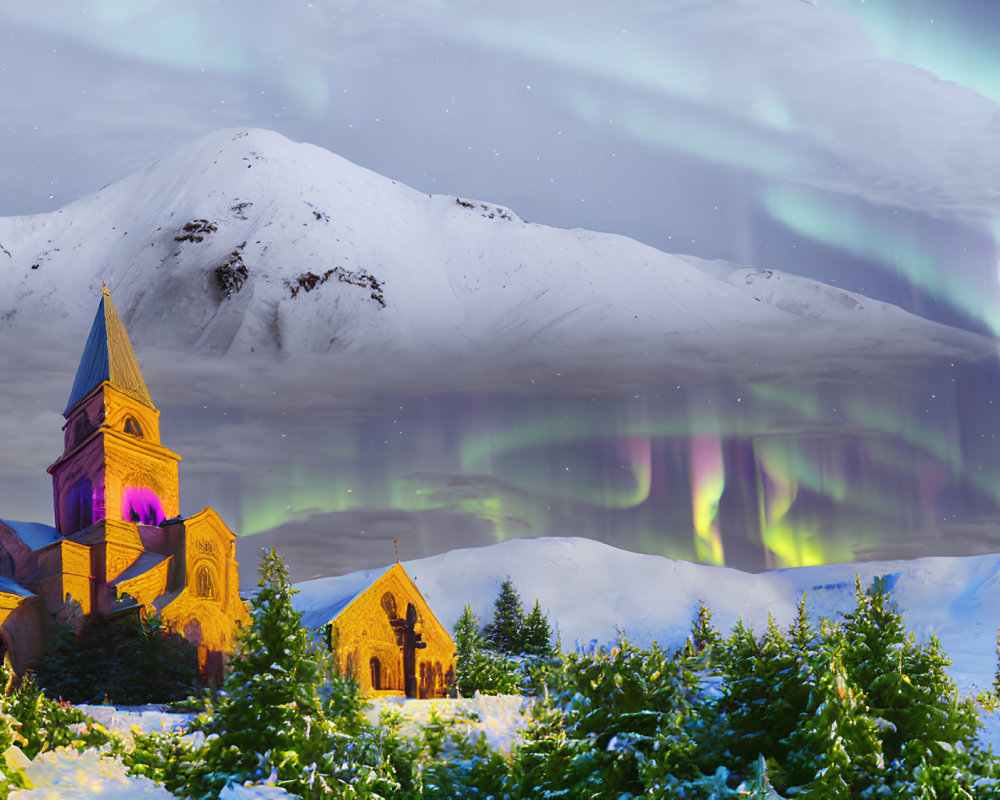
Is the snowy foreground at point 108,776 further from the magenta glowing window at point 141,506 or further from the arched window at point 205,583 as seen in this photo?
the magenta glowing window at point 141,506

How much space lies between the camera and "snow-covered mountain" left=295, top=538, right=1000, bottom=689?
11031 cm

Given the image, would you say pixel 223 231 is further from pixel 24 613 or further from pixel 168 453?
pixel 24 613

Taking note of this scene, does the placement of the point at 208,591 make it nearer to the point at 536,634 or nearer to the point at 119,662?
the point at 119,662

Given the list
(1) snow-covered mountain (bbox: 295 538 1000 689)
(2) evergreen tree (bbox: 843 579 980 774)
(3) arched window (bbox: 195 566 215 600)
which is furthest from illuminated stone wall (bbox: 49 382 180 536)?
(1) snow-covered mountain (bbox: 295 538 1000 689)

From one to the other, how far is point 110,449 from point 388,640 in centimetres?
1589

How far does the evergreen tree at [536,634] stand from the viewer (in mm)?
64394

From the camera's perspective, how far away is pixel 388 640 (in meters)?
48.3

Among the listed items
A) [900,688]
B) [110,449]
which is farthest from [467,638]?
[900,688]

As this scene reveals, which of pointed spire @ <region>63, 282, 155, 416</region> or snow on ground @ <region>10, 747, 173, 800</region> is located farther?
pointed spire @ <region>63, 282, 155, 416</region>

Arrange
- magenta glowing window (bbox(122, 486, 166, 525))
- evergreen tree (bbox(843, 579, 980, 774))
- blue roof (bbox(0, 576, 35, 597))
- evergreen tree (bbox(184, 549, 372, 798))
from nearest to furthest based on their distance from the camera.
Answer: evergreen tree (bbox(843, 579, 980, 774)), evergreen tree (bbox(184, 549, 372, 798)), blue roof (bbox(0, 576, 35, 597)), magenta glowing window (bbox(122, 486, 166, 525))

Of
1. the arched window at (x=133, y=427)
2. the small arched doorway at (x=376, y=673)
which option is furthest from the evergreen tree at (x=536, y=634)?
the arched window at (x=133, y=427)

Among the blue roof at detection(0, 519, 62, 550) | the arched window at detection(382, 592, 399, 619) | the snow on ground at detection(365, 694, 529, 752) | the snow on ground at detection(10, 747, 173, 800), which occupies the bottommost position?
the snow on ground at detection(10, 747, 173, 800)

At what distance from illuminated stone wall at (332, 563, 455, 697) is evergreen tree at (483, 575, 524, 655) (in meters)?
14.6

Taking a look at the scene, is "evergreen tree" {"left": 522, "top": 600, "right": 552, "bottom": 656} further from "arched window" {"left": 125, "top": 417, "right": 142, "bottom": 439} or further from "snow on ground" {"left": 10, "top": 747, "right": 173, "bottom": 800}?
"snow on ground" {"left": 10, "top": 747, "right": 173, "bottom": 800}
